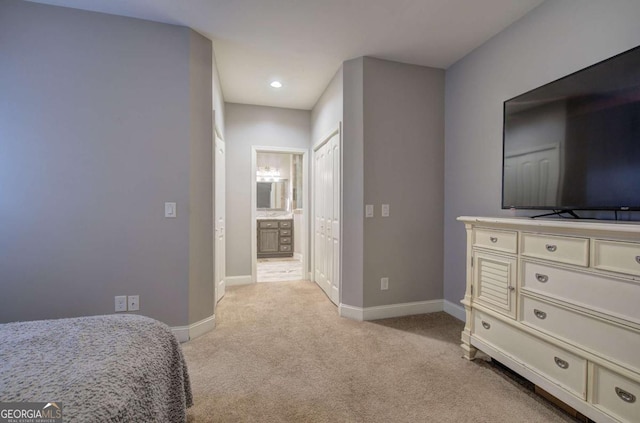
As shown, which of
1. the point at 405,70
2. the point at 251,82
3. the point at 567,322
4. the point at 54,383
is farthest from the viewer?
the point at 251,82

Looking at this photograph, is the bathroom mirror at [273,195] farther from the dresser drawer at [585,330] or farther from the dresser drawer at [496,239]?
the dresser drawer at [585,330]

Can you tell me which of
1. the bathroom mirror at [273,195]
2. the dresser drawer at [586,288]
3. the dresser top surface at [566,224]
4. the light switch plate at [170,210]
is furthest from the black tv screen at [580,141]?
the bathroom mirror at [273,195]

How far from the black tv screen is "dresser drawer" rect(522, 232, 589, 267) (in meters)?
0.29

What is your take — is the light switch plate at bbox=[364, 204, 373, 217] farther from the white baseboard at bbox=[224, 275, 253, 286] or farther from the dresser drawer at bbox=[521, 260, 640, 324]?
the white baseboard at bbox=[224, 275, 253, 286]

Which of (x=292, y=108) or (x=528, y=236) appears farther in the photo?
(x=292, y=108)

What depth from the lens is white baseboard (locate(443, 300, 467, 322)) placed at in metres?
2.83

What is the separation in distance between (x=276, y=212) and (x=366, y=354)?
5.17 metres

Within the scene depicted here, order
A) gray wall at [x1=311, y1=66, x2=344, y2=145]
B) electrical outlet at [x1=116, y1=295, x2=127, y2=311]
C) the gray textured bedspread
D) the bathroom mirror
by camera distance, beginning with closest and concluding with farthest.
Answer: the gray textured bedspread, electrical outlet at [x1=116, y1=295, x2=127, y2=311], gray wall at [x1=311, y1=66, x2=344, y2=145], the bathroom mirror

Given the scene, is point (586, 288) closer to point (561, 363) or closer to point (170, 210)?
point (561, 363)

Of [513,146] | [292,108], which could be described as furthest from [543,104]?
[292,108]

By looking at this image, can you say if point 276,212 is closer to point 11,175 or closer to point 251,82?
point 251,82

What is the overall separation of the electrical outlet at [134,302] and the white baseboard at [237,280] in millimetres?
1788

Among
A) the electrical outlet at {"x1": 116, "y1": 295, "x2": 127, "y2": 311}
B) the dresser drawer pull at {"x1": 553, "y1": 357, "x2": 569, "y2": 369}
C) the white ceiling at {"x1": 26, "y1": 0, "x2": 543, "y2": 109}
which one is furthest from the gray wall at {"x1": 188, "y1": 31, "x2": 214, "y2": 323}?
the dresser drawer pull at {"x1": 553, "y1": 357, "x2": 569, "y2": 369}

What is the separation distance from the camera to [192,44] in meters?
2.45
